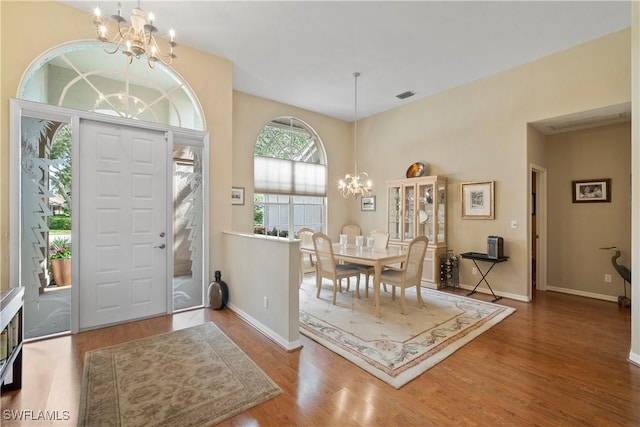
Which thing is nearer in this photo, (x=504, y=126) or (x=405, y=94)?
(x=504, y=126)

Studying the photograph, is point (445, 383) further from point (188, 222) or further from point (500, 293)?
point (188, 222)

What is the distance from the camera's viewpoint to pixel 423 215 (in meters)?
5.42

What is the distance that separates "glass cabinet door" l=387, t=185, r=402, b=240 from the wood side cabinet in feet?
17.4

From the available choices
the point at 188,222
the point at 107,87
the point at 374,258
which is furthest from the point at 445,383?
the point at 107,87

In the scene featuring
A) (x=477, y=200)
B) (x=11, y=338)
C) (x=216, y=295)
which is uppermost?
(x=477, y=200)

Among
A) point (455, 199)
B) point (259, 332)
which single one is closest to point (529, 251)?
point (455, 199)

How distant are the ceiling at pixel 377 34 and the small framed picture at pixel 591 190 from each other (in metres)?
2.11

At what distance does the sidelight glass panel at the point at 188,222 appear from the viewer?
3943mm

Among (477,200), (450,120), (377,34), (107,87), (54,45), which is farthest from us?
(450,120)

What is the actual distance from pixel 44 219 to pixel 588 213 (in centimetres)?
735

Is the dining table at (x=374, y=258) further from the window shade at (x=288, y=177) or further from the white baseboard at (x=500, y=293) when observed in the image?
the window shade at (x=288, y=177)

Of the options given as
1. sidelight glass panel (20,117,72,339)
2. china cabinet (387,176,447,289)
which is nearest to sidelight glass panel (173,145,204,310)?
sidelight glass panel (20,117,72,339)

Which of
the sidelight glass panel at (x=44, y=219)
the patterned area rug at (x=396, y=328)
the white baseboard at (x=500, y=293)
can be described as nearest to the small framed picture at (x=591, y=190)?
the white baseboard at (x=500, y=293)

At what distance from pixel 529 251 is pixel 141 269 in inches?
213
